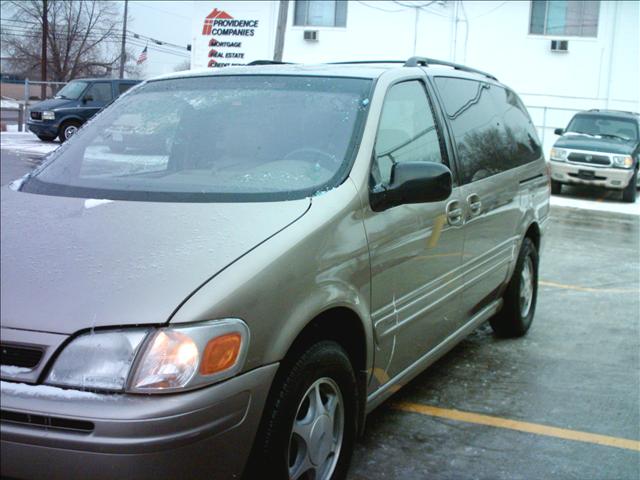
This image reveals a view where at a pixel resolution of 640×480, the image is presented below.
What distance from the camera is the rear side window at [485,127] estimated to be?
436cm

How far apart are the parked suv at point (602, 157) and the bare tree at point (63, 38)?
87.0ft

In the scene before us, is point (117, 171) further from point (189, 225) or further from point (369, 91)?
point (369, 91)

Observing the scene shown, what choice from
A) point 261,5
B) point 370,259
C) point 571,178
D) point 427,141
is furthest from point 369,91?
point 261,5

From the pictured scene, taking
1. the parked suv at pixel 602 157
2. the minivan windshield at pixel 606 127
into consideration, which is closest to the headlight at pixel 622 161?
the parked suv at pixel 602 157

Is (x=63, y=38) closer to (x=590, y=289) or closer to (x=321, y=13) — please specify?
(x=321, y=13)

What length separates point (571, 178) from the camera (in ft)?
51.8

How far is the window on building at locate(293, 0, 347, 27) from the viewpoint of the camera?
26984mm

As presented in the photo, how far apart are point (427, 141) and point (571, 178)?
41.7ft

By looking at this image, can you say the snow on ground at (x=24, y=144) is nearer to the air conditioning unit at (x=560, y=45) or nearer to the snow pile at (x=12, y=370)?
the air conditioning unit at (x=560, y=45)

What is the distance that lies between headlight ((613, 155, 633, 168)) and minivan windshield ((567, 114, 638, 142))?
1.25 meters

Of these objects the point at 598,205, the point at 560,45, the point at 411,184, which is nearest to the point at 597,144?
the point at 598,205

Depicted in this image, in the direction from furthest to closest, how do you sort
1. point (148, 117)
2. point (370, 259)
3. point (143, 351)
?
point (148, 117), point (370, 259), point (143, 351)

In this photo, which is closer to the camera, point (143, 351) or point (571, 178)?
point (143, 351)

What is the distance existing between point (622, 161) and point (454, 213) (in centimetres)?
1259
